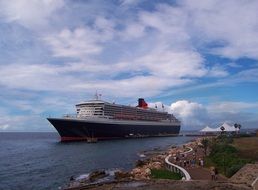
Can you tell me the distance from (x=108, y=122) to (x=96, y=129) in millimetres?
5395

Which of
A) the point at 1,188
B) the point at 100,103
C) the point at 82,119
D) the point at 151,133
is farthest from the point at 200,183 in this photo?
the point at 151,133

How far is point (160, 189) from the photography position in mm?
22531

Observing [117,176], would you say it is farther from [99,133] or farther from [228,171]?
[99,133]

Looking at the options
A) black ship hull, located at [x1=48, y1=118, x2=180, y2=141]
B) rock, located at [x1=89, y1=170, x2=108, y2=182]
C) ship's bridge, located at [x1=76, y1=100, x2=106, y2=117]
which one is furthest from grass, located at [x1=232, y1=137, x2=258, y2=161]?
ship's bridge, located at [x1=76, y1=100, x2=106, y2=117]

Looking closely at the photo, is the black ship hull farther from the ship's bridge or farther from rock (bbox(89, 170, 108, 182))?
rock (bbox(89, 170, 108, 182))

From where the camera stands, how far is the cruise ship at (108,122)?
100775 millimetres

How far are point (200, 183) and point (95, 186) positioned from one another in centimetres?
692

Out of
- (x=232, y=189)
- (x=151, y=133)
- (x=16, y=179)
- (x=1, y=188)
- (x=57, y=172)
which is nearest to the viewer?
(x=232, y=189)

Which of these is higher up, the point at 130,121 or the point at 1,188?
the point at 130,121

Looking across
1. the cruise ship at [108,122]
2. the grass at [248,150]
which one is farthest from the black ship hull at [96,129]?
the grass at [248,150]

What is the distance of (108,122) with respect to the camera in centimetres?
10856

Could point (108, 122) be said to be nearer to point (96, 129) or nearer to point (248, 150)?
point (96, 129)

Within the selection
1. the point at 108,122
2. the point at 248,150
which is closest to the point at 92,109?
the point at 108,122

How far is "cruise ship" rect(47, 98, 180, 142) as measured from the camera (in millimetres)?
100775
